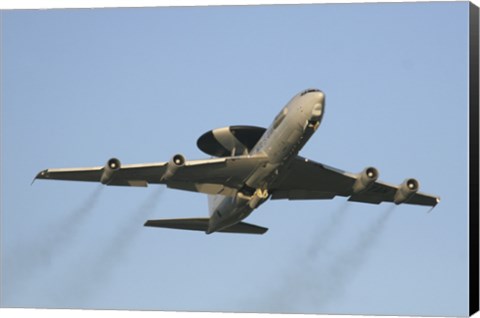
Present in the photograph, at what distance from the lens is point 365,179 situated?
49.4 meters

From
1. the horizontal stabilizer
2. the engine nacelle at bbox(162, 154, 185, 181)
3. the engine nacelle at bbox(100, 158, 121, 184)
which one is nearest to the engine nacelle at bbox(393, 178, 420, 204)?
the horizontal stabilizer

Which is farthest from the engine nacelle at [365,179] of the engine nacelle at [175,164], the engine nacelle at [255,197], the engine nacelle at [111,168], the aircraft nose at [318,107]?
the engine nacelle at [111,168]

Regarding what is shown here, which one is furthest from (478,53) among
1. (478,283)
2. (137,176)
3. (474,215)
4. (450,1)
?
(137,176)

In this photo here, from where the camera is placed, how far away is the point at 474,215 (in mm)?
40688

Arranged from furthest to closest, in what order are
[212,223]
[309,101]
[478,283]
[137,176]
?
[212,223]
[137,176]
[309,101]
[478,283]

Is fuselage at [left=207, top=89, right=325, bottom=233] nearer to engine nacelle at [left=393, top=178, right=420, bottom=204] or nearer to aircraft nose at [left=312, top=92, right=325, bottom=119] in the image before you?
aircraft nose at [left=312, top=92, right=325, bottom=119]

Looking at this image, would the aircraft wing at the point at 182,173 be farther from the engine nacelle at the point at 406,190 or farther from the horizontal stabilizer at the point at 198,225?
the engine nacelle at the point at 406,190

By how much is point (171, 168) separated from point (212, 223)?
6844mm

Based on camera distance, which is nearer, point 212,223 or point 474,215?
point 474,215

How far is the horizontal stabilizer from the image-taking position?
2047 inches

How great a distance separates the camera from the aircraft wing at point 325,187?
163 ft

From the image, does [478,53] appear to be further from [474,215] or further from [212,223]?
[212,223]

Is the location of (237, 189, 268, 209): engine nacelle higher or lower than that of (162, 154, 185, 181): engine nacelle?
lower

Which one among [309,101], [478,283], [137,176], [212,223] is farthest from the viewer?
[212,223]
